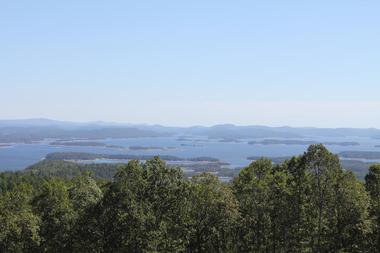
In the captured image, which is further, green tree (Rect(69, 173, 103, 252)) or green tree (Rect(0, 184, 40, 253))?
green tree (Rect(0, 184, 40, 253))

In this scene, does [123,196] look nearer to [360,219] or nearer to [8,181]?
[360,219]

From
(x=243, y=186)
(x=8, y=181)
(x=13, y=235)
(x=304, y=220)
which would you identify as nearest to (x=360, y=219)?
(x=304, y=220)

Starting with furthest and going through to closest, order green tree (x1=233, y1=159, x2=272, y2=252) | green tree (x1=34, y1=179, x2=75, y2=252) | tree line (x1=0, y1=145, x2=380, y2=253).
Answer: green tree (x1=34, y1=179, x2=75, y2=252) < green tree (x1=233, y1=159, x2=272, y2=252) < tree line (x1=0, y1=145, x2=380, y2=253)

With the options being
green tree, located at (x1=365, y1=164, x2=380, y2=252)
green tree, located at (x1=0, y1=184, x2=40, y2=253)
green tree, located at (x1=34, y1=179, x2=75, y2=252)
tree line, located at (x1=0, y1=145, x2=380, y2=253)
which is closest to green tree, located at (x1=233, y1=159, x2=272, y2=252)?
tree line, located at (x1=0, y1=145, x2=380, y2=253)

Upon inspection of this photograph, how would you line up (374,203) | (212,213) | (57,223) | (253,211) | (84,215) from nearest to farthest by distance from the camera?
(212,213) → (84,215) → (253,211) → (57,223) → (374,203)

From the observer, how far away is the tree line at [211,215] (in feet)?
111

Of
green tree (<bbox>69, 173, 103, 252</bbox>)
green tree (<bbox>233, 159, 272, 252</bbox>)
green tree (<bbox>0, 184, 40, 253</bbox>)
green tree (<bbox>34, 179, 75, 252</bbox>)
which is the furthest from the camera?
green tree (<bbox>34, 179, 75, 252</bbox>)

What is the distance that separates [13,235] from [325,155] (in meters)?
24.9

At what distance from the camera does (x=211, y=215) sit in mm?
37219

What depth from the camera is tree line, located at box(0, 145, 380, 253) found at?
111 ft

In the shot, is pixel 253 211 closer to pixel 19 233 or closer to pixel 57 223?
pixel 57 223

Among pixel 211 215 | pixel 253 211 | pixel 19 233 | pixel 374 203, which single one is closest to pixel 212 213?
pixel 211 215

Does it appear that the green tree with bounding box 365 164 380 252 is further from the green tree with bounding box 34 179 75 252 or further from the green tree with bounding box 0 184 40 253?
the green tree with bounding box 0 184 40 253

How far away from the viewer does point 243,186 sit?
132ft
